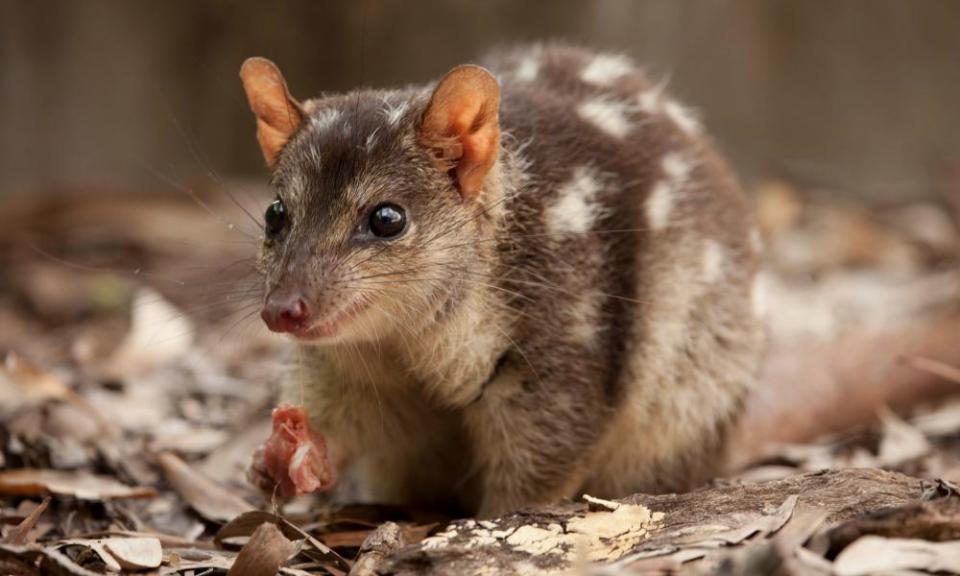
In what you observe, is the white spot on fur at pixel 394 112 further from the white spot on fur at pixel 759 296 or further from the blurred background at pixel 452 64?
the blurred background at pixel 452 64

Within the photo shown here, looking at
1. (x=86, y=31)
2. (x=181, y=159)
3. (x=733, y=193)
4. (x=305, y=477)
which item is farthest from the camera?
(x=181, y=159)

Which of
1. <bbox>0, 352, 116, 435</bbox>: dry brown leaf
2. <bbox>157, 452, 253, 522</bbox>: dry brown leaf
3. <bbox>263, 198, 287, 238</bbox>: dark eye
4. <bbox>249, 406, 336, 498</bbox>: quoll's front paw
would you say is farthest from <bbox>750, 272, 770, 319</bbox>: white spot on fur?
<bbox>0, 352, 116, 435</bbox>: dry brown leaf

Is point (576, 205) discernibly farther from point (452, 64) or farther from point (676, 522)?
point (452, 64)

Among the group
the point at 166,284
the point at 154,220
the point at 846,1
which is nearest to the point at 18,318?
the point at 166,284

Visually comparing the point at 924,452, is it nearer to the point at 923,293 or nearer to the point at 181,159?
the point at 923,293

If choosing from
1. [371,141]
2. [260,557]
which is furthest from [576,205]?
[260,557]

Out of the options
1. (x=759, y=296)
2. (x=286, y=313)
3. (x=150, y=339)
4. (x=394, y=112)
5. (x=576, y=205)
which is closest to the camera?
(x=286, y=313)

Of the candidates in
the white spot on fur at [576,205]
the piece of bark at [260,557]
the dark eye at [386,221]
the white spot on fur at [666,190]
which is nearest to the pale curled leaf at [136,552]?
the piece of bark at [260,557]
